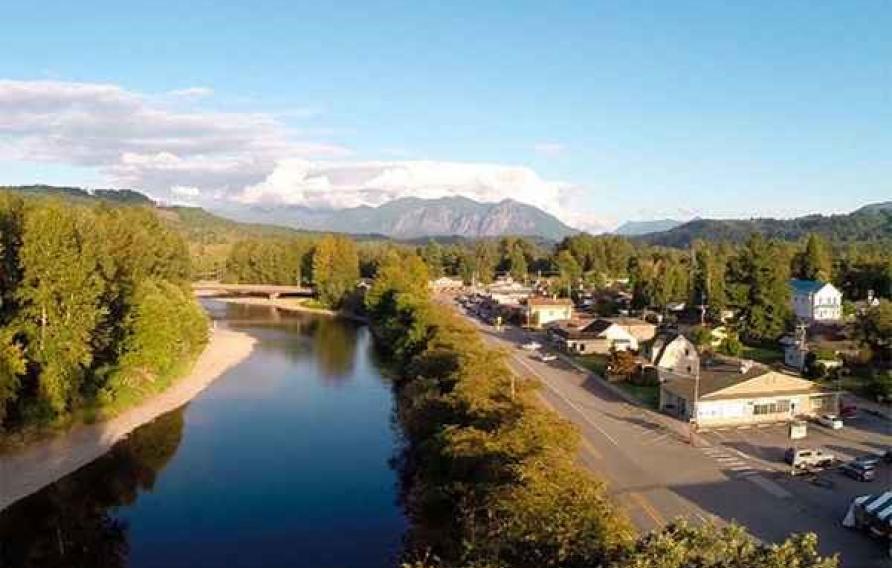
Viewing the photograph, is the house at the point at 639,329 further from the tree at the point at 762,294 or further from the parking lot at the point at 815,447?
→ the parking lot at the point at 815,447

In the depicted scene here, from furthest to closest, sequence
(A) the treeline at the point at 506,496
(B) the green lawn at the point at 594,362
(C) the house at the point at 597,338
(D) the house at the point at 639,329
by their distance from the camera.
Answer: (D) the house at the point at 639,329, (C) the house at the point at 597,338, (B) the green lawn at the point at 594,362, (A) the treeline at the point at 506,496

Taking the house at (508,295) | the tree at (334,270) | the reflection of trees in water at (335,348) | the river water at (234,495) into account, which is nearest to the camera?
the river water at (234,495)

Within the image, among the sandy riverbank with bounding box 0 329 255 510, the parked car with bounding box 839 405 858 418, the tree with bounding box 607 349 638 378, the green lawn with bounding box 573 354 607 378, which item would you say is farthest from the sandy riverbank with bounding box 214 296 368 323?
the parked car with bounding box 839 405 858 418

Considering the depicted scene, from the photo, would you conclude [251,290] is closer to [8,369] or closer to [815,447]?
[8,369]

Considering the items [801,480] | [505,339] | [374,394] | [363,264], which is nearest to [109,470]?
[374,394]

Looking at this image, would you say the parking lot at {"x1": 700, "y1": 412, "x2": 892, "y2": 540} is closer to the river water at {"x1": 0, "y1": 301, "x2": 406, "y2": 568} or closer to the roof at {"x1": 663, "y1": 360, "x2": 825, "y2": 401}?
the roof at {"x1": 663, "y1": 360, "x2": 825, "y2": 401}

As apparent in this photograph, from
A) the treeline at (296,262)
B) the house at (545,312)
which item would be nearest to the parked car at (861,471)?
the house at (545,312)
